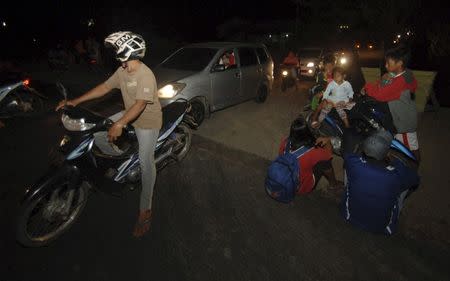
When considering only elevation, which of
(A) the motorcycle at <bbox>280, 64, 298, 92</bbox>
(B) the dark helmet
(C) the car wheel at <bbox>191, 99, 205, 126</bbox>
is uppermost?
(B) the dark helmet

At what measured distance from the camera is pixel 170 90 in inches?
251

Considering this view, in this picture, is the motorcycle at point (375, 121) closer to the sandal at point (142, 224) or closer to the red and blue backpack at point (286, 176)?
the red and blue backpack at point (286, 176)

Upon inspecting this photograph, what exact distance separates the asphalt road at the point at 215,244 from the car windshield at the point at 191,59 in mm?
3508

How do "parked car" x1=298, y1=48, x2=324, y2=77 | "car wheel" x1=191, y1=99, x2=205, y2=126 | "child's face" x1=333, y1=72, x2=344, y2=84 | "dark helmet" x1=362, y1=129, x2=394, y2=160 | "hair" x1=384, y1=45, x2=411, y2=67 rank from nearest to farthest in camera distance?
"dark helmet" x1=362, y1=129, x2=394, y2=160, "hair" x1=384, y1=45, x2=411, y2=67, "child's face" x1=333, y1=72, x2=344, y2=84, "car wheel" x1=191, y1=99, x2=205, y2=126, "parked car" x1=298, y1=48, x2=324, y2=77

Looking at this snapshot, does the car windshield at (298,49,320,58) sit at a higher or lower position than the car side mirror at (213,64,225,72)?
lower

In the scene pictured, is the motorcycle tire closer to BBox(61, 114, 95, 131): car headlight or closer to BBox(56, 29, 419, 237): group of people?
BBox(56, 29, 419, 237): group of people

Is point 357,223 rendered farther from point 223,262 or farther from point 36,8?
point 36,8

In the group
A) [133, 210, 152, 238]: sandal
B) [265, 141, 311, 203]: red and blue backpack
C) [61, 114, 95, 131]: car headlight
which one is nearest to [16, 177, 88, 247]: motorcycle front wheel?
[61, 114, 95, 131]: car headlight

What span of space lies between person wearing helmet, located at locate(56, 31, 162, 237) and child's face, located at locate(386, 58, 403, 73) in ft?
9.98

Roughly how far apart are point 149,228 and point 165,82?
3.76 meters

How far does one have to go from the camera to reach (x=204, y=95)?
22.9ft

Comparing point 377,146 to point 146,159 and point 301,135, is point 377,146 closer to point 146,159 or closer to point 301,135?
point 301,135

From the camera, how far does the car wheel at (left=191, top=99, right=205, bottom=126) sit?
22.4 ft

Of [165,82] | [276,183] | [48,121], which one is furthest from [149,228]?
[48,121]
